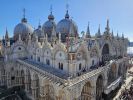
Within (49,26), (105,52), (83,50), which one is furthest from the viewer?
(49,26)

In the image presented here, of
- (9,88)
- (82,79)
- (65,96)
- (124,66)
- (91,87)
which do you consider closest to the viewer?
(65,96)

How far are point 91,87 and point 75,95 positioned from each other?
23.4ft

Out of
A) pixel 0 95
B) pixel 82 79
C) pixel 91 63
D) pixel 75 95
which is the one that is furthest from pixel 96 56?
pixel 0 95

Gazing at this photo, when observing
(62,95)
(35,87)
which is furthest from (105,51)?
(62,95)

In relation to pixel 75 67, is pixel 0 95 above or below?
below

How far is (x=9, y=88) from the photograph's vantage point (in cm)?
3938

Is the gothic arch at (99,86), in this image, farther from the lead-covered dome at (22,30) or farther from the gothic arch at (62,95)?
the lead-covered dome at (22,30)

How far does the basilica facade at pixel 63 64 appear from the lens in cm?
2738

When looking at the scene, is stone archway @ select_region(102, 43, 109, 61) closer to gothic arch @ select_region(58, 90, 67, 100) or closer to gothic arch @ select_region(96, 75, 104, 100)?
gothic arch @ select_region(96, 75, 104, 100)

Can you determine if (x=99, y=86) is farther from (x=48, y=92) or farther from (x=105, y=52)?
(x=48, y=92)

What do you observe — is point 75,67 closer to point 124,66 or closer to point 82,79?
point 82,79

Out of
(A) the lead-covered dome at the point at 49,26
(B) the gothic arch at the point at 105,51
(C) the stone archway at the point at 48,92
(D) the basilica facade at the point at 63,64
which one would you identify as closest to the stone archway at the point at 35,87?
(D) the basilica facade at the point at 63,64

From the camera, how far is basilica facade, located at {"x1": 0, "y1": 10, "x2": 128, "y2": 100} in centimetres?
2738

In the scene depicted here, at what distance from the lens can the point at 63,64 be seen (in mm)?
32562
